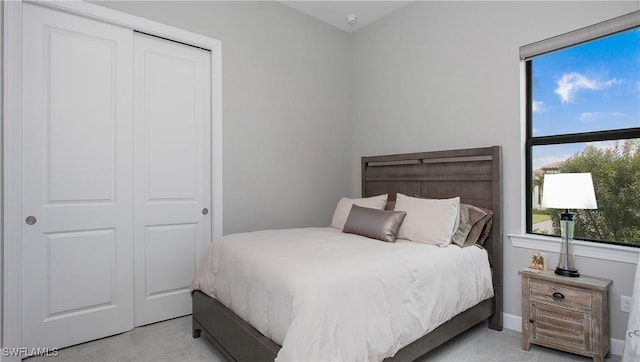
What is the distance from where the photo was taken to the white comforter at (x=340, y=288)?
151cm

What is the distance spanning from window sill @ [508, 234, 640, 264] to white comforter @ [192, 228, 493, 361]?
1.28ft

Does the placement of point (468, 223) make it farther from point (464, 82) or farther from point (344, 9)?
point (344, 9)

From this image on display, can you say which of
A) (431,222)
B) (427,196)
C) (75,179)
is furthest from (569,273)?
(75,179)

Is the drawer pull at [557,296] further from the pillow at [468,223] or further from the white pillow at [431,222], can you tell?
the white pillow at [431,222]

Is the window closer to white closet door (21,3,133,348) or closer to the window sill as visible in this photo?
the window sill

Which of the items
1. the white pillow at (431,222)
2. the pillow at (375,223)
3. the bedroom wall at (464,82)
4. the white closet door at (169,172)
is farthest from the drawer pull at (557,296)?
the white closet door at (169,172)

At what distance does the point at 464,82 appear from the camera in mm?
3012

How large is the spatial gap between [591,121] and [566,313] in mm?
1354

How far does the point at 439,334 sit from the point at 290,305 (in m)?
1.12

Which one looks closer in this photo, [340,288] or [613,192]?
[340,288]

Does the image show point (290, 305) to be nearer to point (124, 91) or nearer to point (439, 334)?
point (439, 334)

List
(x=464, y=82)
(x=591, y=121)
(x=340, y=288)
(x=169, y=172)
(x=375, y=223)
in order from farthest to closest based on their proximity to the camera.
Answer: (x=464, y=82)
(x=169, y=172)
(x=375, y=223)
(x=591, y=121)
(x=340, y=288)

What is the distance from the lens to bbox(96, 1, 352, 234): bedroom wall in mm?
3141

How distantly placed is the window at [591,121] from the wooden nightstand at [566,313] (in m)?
0.47
